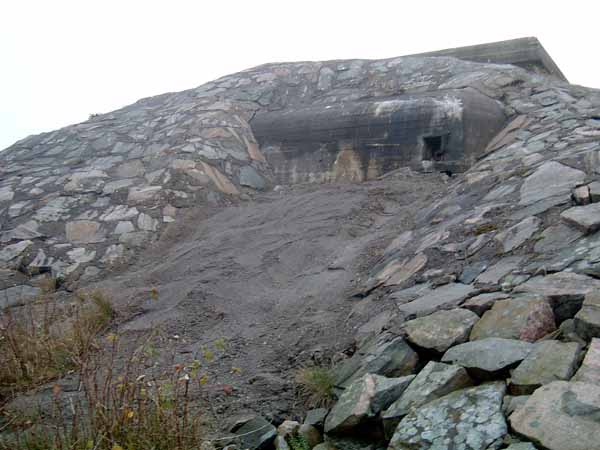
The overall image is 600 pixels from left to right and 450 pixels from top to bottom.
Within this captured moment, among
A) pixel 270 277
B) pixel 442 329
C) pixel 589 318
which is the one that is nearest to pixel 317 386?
pixel 442 329

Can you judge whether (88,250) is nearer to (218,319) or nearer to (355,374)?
(218,319)

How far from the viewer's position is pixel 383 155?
5.71 metres

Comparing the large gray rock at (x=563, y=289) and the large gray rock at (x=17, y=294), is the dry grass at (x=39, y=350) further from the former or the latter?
the large gray rock at (x=563, y=289)

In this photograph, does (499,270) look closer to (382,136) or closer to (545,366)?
(545,366)

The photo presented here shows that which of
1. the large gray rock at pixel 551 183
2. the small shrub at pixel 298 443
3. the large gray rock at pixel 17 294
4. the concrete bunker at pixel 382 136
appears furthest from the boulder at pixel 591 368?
the large gray rock at pixel 17 294

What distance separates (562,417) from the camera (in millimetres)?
1560

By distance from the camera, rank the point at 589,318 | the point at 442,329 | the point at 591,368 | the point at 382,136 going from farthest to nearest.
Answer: the point at 382,136
the point at 442,329
the point at 589,318
the point at 591,368

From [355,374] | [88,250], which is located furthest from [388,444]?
[88,250]

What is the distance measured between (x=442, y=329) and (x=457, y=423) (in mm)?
582

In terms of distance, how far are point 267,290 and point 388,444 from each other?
2.08 meters

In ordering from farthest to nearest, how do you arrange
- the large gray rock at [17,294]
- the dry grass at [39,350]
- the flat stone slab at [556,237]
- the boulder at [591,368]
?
the large gray rock at [17,294] → the dry grass at [39,350] → the flat stone slab at [556,237] → the boulder at [591,368]

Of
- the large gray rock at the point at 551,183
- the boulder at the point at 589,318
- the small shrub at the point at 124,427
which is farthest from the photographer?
the large gray rock at the point at 551,183

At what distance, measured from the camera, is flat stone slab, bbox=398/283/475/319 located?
Result: 2580 millimetres

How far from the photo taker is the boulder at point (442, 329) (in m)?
2.25
